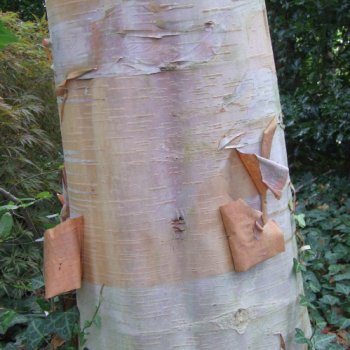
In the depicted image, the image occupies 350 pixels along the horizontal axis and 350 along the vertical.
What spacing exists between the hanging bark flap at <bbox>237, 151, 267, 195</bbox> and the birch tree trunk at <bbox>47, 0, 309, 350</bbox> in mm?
16

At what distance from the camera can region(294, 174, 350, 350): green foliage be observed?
67.9 inches

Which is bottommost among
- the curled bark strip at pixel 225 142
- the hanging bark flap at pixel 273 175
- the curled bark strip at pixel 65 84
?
the hanging bark flap at pixel 273 175

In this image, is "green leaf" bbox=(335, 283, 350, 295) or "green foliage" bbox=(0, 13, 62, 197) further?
"green foliage" bbox=(0, 13, 62, 197)

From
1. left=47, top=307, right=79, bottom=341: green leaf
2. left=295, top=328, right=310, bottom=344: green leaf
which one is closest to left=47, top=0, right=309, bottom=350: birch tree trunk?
left=295, top=328, right=310, bottom=344: green leaf

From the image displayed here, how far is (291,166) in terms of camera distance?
4.58 meters

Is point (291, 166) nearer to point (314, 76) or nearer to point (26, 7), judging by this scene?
point (314, 76)

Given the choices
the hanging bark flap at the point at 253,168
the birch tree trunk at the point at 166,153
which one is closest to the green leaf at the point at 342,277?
the birch tree trunk at the point at 166,153

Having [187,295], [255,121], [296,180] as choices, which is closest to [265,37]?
[255,121]

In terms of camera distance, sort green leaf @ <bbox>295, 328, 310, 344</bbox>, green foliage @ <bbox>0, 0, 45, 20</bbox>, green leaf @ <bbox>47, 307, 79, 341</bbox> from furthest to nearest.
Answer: green foliage @ <bbox>0, 0, 45, 20</bbox> → green leaf @ <bbox>47, 307, 79, 341</bbox> → green leaf @ <bbox>295, 328, 310, 344</bbox>

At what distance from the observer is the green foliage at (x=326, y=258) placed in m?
1.73

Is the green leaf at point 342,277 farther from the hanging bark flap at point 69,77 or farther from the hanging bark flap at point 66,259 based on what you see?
the hanging bark flap at point 69,77

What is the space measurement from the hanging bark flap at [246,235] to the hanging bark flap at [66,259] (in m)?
0.40

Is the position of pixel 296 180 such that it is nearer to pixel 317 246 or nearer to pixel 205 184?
pixel 317 246

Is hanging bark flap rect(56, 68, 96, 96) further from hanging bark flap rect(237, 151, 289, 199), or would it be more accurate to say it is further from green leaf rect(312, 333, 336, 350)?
green leaf rect(312, 333, 336, 350)
